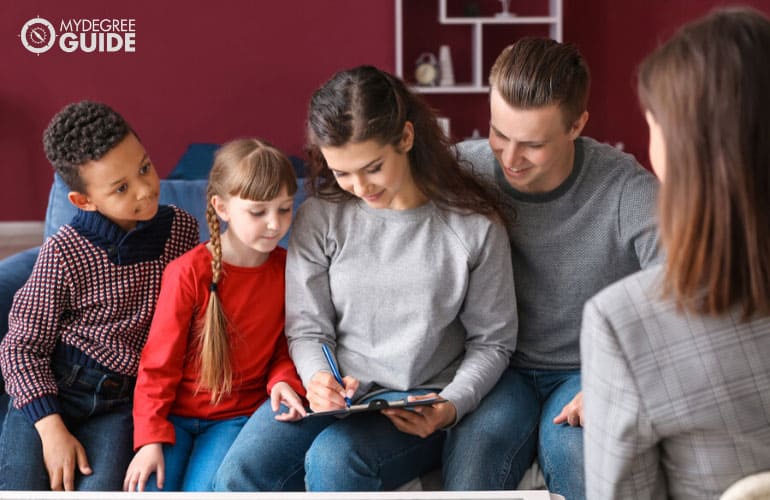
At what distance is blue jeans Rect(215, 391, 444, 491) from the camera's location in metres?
1.55

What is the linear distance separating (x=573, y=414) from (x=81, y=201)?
1025 millimetres

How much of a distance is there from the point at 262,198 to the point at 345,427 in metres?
0.45

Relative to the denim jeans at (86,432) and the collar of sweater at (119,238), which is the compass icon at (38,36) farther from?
the denim jeans at (86,432)

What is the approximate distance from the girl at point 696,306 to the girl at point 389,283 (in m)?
0.60

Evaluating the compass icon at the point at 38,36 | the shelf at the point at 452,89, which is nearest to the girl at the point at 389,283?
the compass icon at the point at 38,36

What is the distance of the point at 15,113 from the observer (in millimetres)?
5156

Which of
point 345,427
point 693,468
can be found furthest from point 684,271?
point 345,427

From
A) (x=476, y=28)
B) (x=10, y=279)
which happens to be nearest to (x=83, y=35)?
(x=476, y=28)

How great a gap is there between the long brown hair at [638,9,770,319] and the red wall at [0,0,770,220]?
165 inches

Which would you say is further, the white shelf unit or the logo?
the white shelf unit

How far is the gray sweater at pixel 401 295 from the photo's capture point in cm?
170

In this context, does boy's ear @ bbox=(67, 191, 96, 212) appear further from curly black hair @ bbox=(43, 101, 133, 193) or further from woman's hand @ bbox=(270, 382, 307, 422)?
woman's hand @ bbox=(270, 382, 307, 422)

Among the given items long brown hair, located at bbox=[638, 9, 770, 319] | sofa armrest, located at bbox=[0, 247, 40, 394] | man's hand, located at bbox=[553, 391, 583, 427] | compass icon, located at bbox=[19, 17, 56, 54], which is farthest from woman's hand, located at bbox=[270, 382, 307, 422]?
compass icon, located at bbox=[19, 17, 56, 54]

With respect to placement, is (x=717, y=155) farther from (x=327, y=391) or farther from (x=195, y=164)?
(x=195, y=164)
